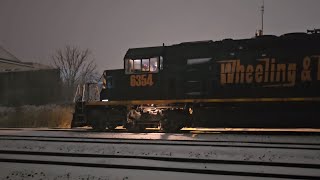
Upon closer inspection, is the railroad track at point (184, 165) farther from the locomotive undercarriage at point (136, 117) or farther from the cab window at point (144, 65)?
the cab window at point (144, 65)

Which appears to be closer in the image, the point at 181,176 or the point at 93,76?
the point at 181,176

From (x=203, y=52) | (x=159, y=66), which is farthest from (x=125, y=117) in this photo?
(x=203, y=52)

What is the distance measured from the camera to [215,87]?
13.6 meters

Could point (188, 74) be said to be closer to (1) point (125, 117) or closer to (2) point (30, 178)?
(1) point (125, 117)

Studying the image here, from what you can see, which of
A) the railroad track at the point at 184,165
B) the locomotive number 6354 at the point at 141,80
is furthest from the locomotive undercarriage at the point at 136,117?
the railroad track at the point at 184,165

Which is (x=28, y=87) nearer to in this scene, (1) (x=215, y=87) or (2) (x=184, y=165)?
(1) (x=215, y=87)

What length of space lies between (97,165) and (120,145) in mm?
2991

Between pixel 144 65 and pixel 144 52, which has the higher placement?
pixel 144 52

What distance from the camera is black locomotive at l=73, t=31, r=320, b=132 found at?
12.4m

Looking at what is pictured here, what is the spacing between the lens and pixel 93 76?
65875 mm

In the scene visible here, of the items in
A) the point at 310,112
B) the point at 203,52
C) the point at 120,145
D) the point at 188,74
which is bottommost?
the point at 120,145

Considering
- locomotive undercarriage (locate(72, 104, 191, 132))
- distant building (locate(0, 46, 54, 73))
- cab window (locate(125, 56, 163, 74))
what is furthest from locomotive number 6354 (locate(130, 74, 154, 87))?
distant building (locate(0, 46, 54, 73))

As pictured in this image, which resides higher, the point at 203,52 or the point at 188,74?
the point at 203,52

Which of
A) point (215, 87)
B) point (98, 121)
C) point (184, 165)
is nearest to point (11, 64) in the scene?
point (98, 121)
